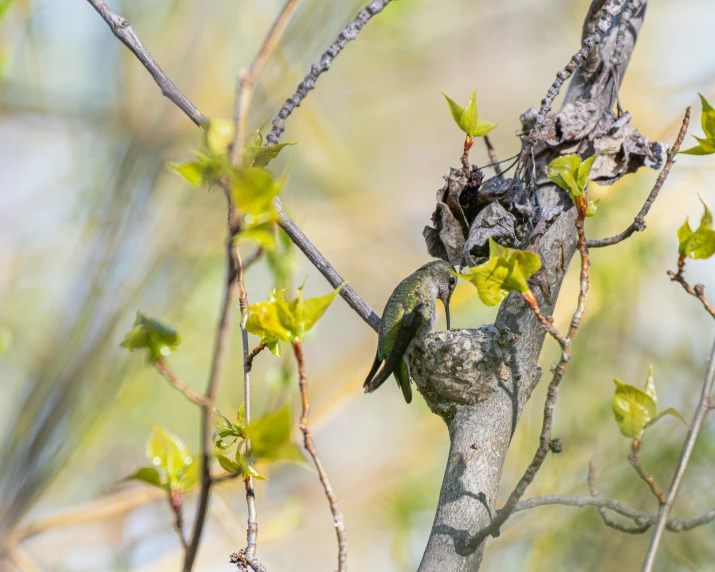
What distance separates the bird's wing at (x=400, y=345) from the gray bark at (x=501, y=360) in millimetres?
98

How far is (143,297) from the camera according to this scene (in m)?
2.72

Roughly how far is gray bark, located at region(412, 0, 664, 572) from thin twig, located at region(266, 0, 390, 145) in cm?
61

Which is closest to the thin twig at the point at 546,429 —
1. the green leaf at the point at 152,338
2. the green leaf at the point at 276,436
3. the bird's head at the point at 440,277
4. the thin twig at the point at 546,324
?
the thin twig at the point at 546,324

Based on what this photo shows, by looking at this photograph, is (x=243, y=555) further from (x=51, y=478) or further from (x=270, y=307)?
(x=51, y=478)

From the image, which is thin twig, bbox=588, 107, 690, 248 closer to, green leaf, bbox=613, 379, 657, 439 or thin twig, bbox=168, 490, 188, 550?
green leaf, bbox=613, 379, 657, 439

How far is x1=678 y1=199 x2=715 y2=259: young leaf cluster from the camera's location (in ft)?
4.08

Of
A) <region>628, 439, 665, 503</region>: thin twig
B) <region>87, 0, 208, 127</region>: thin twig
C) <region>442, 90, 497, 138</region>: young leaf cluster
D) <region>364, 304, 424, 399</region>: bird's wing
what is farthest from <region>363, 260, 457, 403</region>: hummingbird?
<region>87, 0, 208, 127</region>: thin twig

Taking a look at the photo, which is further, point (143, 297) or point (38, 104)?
point (38, 104)

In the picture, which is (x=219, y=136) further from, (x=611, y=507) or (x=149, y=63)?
(x=611, y=507)

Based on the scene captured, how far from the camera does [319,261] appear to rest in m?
1.50

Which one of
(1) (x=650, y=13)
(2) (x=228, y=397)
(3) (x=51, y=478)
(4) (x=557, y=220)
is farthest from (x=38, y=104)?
(1) (x=650, y=13)

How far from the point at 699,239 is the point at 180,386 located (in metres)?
1.03

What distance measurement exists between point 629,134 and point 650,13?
5487mm

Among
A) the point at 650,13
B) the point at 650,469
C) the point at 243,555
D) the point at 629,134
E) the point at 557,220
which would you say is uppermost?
the point at 650,13
